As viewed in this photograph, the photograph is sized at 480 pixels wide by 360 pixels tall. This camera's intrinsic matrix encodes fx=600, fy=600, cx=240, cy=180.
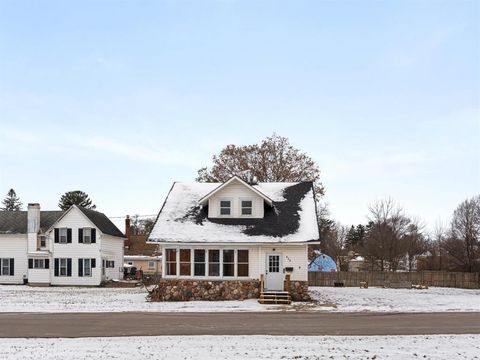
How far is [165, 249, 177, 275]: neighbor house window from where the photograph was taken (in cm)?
3522

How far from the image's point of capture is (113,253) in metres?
54.8

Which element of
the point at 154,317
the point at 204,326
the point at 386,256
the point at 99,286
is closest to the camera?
the point at 204,326

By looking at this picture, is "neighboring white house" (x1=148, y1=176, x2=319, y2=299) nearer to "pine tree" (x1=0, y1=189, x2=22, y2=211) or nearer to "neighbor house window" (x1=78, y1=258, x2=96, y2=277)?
"neighbor house window" (x1=78, y1=258, x2=96, y2=277)

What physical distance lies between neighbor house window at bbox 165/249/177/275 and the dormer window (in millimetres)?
4006

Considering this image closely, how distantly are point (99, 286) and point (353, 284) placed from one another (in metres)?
21.7

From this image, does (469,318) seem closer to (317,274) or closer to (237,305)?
(237,305)

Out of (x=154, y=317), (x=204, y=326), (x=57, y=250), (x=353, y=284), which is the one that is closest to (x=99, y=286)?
(x=57, y=250)

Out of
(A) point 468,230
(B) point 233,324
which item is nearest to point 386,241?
(A) point 468,230

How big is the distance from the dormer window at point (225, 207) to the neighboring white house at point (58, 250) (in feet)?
57.6

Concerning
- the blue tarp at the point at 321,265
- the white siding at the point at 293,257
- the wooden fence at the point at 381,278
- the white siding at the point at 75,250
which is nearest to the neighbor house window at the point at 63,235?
the white siding at the point at 75,250

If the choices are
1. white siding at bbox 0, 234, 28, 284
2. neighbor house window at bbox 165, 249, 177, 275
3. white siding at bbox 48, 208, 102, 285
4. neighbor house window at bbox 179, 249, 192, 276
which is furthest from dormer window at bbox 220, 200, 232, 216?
white siding at bbox 0, 234, 28, 284

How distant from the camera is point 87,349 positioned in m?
15.5

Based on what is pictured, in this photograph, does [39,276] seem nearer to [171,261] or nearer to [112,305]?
[171,261]

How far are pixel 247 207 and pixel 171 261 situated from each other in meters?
Result: 5.75
